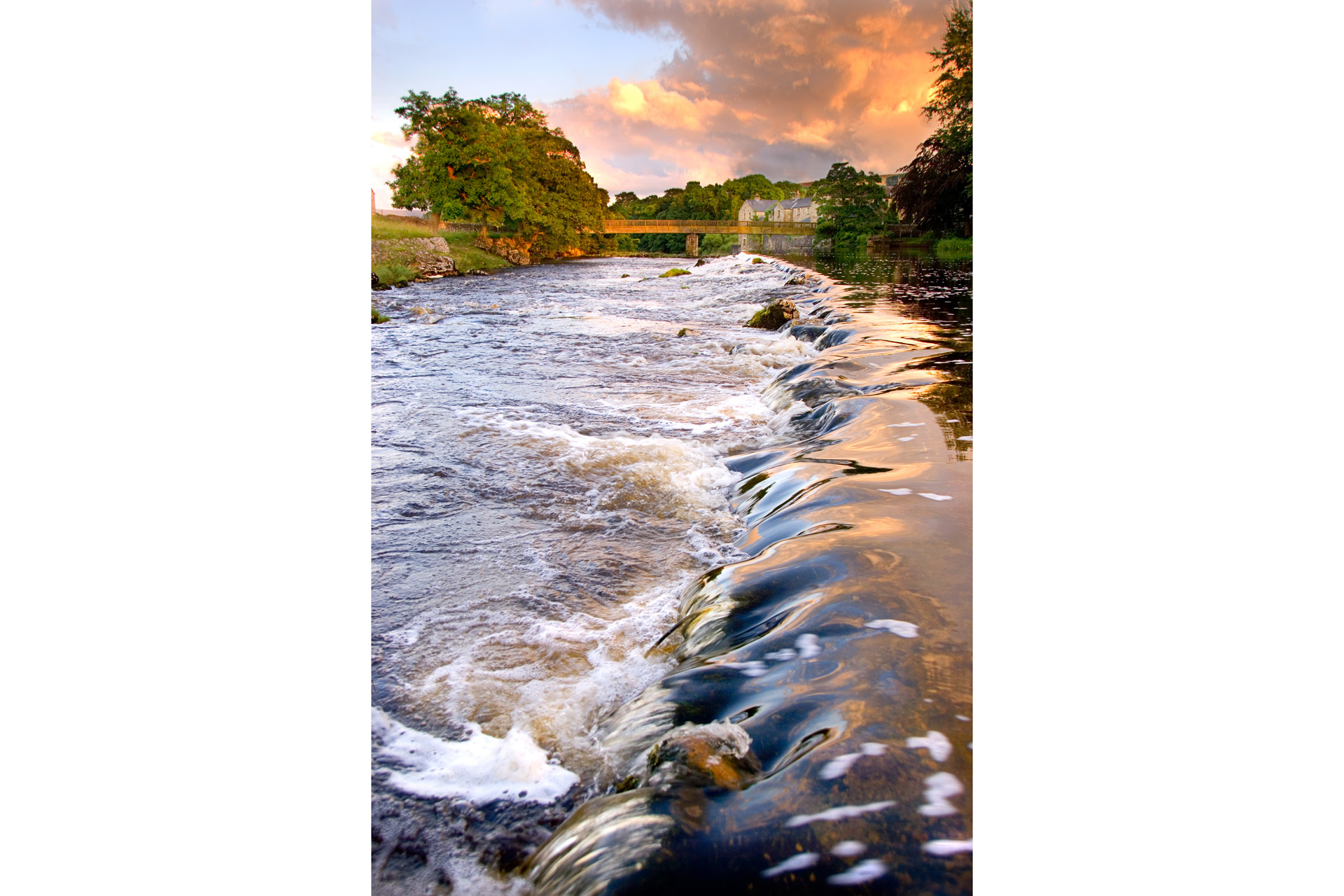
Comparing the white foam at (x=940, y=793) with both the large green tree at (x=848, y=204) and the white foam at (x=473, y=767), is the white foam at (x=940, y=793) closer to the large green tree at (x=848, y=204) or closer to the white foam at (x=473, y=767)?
the white foam at (x=473, y=767)

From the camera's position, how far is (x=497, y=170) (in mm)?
3688

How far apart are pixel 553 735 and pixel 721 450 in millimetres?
2018

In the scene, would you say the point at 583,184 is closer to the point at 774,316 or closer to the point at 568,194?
the point at 568,194

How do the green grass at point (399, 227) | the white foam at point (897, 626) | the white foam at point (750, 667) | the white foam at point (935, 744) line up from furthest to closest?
the green grass at point (399, 227) < the white foam at point (897, 626) < the white foam at point (750, 667) < the white foam at point (935, 744)

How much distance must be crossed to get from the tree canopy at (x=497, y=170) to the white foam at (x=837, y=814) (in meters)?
2.66

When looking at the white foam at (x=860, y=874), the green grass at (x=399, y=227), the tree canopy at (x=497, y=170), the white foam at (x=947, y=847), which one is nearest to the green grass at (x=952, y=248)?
the tree canopy at (x=497, y=170)

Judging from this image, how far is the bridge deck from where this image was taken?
13.0 feet

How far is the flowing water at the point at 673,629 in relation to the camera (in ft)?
3.81

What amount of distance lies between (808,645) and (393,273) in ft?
14.0

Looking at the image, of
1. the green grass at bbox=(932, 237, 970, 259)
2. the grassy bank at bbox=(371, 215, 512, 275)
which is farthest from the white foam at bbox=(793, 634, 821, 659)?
the grassy bank at bbox=(371, 215, 512, 275)

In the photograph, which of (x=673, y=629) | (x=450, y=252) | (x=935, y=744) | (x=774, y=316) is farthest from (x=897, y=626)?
(x=774, y=316)
